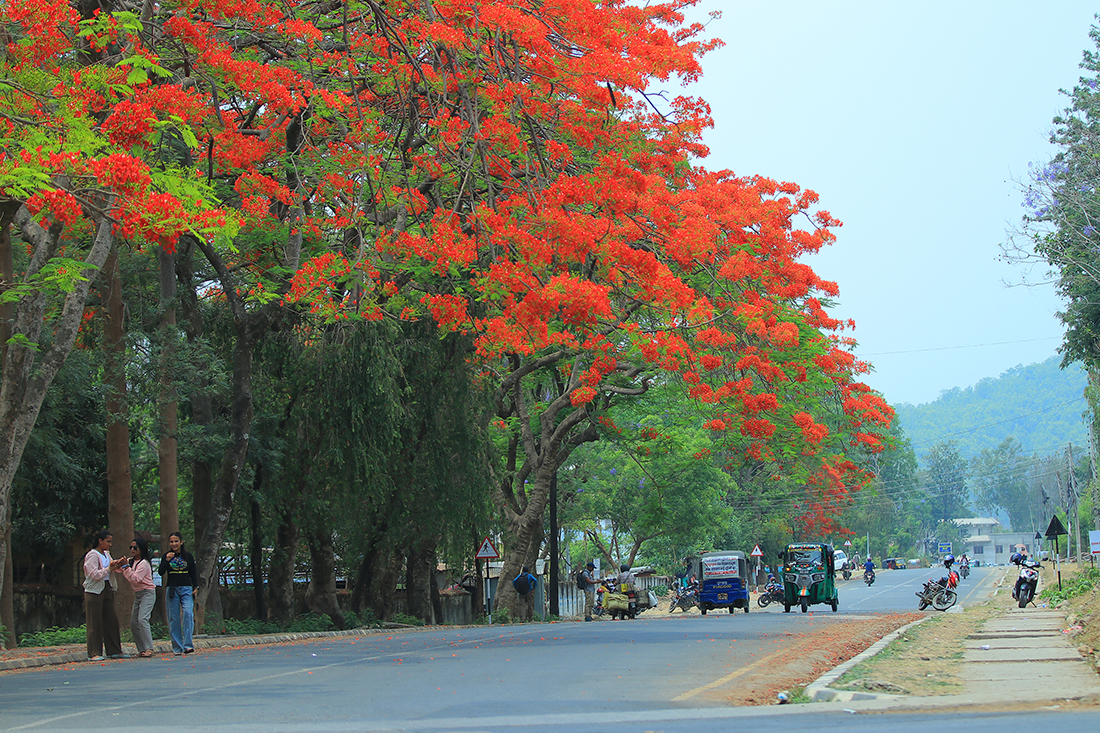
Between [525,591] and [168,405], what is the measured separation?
14308mm

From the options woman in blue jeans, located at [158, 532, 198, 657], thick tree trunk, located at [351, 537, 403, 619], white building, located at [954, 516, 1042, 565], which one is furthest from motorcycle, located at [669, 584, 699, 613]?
white building, located at [954, 516, 1042, 565]

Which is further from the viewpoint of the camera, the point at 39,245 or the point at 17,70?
the point at 39,245

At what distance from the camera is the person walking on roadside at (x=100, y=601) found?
15820mm

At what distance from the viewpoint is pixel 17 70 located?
14086mm

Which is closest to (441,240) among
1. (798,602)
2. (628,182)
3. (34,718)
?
(628,182)

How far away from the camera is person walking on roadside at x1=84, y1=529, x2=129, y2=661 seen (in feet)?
51.9

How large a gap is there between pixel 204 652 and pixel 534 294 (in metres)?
6.95

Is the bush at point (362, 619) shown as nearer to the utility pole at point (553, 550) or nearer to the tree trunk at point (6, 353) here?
the tree trunk at point (6, 353)

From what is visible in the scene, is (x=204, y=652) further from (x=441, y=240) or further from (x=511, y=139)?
(x=511, y=139)

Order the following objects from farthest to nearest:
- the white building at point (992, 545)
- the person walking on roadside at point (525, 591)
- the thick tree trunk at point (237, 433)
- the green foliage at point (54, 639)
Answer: the white building at point (992, 545) → the person walking on roadside at point (525, 591) → the thick tree trunk at point (237, 433) → the green foliage at point (54, 639)

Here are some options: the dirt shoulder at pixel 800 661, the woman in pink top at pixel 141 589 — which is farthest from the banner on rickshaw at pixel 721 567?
the woman in pink top at pixel 141 589

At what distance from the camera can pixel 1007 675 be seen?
11602mm

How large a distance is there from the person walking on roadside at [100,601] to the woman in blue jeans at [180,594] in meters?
0.68

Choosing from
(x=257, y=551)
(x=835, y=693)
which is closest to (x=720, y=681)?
(x=835, y=693)
